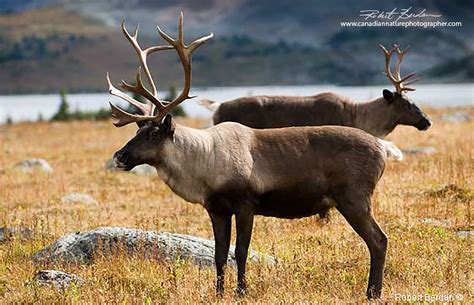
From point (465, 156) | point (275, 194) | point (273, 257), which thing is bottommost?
point (465, 156)

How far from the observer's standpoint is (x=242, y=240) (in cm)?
903

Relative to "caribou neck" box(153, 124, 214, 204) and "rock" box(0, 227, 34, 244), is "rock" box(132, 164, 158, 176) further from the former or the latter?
"caribou neck" box(153, 124, 214, 204)

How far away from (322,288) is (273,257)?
1.51m

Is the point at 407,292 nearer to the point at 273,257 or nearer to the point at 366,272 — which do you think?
the point at 366,272

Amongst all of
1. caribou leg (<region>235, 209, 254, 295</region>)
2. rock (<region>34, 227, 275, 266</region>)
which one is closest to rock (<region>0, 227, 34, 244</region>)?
rock (<region>34, 227, 275, 266</region>)

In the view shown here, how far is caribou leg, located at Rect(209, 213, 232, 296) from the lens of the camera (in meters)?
9.17

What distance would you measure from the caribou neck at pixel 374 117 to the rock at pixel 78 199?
199 inches

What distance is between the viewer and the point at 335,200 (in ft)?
29.3

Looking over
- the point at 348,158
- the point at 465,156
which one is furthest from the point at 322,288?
the point at 465,156

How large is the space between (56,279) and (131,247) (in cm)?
133

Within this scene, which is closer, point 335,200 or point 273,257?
point 335,200

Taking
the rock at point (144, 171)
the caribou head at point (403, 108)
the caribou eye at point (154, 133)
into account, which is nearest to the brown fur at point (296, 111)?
the caribou head at point (403, 108)

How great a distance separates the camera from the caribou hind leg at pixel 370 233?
8812 mm

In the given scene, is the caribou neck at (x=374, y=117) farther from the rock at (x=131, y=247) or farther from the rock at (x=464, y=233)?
the rock at (x=131, y=247)
